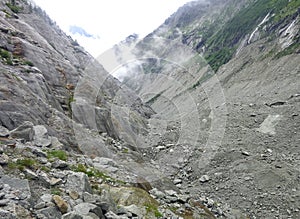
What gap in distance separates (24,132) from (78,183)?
554 cm

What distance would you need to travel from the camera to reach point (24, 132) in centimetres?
1680

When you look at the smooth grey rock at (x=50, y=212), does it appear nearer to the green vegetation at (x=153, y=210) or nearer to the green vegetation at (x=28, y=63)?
the green vegetation at (x=153, y=210)

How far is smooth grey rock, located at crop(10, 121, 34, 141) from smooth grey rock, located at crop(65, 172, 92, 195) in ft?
15.3

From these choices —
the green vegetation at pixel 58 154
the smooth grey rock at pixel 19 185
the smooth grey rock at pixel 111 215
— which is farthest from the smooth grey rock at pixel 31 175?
the smooth grey rock at pixel 111 215

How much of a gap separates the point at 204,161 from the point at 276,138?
9.53 meters

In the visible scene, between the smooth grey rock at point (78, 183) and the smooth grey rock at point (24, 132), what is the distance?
4659mm

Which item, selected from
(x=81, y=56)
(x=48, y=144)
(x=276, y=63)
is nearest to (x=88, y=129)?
(x=48, y=144)

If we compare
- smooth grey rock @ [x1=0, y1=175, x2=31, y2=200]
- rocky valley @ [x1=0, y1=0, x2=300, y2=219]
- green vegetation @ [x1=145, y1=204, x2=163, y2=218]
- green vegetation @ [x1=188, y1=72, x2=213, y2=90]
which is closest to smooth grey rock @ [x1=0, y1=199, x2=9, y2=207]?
rocky valley @ [x1=0, y1=0, x2=300, y2=219]

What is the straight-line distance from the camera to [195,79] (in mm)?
173375

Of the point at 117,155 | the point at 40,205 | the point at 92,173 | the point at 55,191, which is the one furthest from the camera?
the point at 117,155

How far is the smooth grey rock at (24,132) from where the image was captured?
16.6 meters

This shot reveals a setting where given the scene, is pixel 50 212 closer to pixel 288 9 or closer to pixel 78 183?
pixel 78 183

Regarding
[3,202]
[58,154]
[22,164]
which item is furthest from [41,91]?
[3,202]

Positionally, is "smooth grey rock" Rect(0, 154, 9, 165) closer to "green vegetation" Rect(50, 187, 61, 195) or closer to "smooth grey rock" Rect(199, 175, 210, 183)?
"green vegetation" Rect(50, 187, 61, 195)
